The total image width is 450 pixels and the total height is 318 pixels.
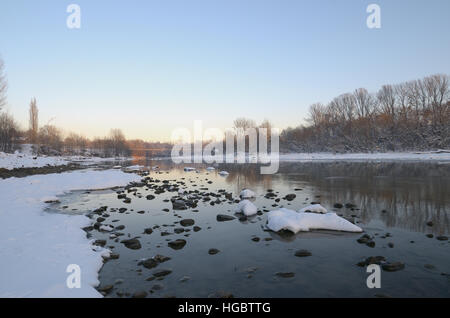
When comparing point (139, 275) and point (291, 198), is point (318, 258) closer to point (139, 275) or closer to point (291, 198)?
point (139, 275)

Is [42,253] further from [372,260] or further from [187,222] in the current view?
[372,260]

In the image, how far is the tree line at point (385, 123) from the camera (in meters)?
56.8

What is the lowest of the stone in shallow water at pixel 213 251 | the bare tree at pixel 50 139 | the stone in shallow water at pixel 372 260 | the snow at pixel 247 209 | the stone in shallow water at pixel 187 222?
the stone in shallow water at pixel 213 251

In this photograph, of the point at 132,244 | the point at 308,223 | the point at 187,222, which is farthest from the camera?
the point at 187,222

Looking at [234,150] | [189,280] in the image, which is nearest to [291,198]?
[189,280]

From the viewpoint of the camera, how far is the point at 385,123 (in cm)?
6419

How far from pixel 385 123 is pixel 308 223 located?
6858 cm

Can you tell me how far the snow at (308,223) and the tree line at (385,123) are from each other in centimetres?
6153

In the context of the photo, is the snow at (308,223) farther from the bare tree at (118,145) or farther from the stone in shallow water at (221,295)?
the bare tree at (118,145)

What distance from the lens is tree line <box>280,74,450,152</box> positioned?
56781mm

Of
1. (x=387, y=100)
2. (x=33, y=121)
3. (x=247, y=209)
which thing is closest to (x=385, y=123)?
(x=387, y=100)

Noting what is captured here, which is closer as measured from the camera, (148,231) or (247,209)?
(148,231)

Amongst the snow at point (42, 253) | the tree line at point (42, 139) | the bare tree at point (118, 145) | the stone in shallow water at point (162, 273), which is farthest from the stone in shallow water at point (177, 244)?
the bare tree at point (118, 145)
